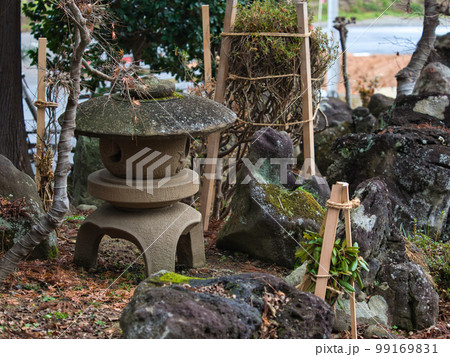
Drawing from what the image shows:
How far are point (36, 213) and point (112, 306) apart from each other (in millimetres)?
1281

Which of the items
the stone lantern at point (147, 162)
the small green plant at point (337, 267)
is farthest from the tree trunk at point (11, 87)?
the small green plant at point (337, 267)

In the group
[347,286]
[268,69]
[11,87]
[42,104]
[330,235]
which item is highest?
[268,69]

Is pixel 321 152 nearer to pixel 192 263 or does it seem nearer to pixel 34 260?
pixel 192 263

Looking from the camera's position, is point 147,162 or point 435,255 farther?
point 435,255

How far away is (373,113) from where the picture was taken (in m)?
10.2

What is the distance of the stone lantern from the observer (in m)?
4.45

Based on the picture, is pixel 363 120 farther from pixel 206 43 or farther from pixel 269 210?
pixel 269 210

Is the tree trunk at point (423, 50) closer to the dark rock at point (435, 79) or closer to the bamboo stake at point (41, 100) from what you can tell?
the dark rock at point (435, 79)

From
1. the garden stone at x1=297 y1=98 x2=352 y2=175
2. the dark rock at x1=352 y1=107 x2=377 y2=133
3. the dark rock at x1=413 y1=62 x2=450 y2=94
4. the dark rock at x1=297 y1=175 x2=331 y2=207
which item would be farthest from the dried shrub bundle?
the dark rock at x1=413 y1=62 x2=450 y2=94

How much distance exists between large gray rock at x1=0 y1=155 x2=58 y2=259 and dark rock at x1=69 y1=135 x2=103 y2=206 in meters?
2.35

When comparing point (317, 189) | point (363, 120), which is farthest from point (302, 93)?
point (363, 120)

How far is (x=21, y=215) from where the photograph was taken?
15.9 feet

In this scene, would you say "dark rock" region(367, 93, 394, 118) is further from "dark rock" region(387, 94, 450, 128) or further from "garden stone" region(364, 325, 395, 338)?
"garden stone" region(364, 325, 395, 338)

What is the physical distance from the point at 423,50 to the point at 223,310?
6.99 meters
